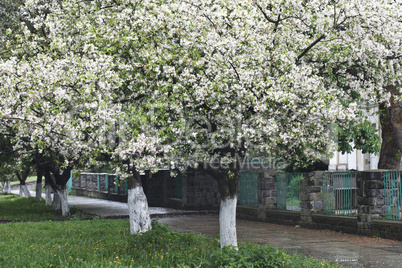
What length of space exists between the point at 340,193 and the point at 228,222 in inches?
276

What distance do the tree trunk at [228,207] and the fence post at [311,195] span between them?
23.8 ft

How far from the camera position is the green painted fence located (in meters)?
20.4

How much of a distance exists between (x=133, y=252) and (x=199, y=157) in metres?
2.49

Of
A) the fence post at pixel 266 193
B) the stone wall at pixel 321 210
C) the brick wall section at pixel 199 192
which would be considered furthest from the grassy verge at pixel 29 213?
the stone wall at pixel 321 210

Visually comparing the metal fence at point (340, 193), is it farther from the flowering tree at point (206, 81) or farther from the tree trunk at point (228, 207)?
the tree trunk at point (228, 207)

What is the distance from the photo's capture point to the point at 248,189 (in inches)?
829

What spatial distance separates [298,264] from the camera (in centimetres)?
868

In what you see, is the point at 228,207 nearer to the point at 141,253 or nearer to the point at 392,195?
the point at 141,253

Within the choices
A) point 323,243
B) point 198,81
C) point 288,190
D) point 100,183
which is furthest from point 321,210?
point 100,183

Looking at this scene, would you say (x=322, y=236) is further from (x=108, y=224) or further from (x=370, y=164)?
(x=370, y=164)

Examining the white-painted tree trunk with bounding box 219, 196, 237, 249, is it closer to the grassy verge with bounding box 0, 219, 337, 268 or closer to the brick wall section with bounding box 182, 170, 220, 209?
the grassy verge with bounding box 0, 219, 337, 268

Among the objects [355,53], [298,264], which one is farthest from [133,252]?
[355,53]

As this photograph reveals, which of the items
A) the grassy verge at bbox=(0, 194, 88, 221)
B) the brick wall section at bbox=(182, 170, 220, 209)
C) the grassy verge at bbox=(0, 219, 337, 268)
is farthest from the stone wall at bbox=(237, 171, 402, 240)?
the grassy verge at bbox=(0, 194, 88, 221)

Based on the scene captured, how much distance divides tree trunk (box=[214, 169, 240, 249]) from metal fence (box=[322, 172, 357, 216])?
21.6 ft
